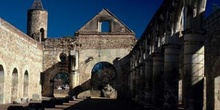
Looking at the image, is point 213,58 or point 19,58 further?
point 19,58

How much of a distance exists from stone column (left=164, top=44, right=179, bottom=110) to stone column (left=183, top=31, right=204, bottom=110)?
2.57 metres

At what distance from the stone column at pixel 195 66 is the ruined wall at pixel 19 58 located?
39.7 ft

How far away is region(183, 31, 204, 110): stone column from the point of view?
29.6ft

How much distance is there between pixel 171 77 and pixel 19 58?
13.0 metres

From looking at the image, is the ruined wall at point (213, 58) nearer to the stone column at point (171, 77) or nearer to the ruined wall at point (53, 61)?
the stone column at point (171, 77)

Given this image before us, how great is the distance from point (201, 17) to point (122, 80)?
2117 cm

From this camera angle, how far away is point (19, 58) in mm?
22453

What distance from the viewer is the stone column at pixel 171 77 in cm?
1180

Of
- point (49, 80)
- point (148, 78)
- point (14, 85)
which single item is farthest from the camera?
point (49, 80)

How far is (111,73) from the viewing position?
39.2 metres

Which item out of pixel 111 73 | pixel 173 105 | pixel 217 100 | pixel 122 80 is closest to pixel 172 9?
pixel 173 105

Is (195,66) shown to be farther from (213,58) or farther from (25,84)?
(25,84)

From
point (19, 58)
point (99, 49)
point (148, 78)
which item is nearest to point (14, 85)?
point (19, 58)

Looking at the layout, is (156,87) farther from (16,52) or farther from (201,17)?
(16,52)
